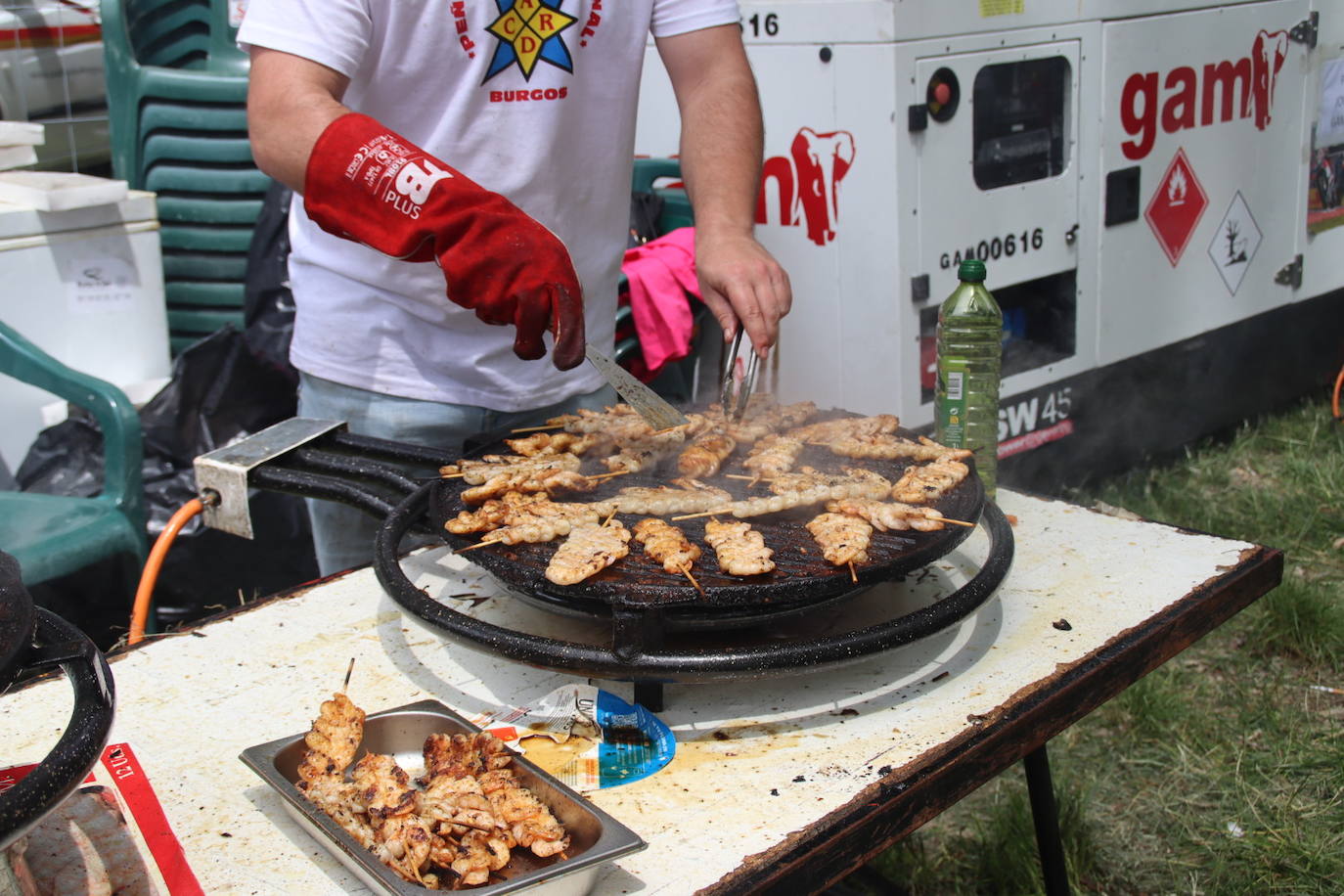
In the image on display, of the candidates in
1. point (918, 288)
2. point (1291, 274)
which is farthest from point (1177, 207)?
point (918, 288)

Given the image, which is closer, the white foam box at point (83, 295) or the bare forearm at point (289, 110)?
the bare forearm at point (289, 110)

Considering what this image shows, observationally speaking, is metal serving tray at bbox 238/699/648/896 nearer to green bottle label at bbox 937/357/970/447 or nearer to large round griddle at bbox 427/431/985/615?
large round griddle at bbox 427/431/985/615

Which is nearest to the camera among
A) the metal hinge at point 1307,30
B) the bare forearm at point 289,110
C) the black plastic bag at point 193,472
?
the bare forearm at point 289,110

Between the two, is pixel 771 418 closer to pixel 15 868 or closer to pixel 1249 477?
pixel 15 868

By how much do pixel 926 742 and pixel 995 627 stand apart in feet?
1.46

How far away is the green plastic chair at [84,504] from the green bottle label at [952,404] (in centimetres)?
250

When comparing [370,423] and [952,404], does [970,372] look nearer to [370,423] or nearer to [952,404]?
[952,404]

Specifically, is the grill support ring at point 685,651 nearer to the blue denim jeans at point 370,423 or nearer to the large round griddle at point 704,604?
the large round griddle at point 704,604

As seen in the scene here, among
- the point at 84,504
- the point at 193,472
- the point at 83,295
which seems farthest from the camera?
the point at 83,295

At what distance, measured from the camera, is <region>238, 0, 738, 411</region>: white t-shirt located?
100 inches

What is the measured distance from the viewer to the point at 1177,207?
204 inches

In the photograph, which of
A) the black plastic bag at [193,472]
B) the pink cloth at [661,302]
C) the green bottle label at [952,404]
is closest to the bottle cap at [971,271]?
the green bottle label at [952,404]

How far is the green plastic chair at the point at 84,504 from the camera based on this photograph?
3498 millimetres

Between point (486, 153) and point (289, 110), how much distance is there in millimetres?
533
